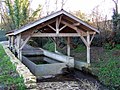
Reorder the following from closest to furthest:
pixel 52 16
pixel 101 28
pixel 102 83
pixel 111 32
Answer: pixel 102 83, pixel 52 16, pixel 111 32, pixel 101 28

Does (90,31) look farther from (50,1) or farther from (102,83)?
(50,1)

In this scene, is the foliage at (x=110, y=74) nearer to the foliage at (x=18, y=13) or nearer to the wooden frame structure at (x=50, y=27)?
the wooden frame structure at (x=50, y=27)

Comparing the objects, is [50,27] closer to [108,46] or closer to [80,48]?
[108,46]

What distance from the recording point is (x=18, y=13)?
2670 cm

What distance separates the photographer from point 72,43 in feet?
60.1

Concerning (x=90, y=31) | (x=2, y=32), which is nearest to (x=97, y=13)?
(x=90, y=31)

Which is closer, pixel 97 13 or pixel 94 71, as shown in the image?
pixel 94 71

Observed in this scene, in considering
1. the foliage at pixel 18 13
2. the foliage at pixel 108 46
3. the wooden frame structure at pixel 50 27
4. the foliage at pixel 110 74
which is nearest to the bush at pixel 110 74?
the foliage at pixel 110 74

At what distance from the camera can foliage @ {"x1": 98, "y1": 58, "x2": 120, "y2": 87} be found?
8.44 metres

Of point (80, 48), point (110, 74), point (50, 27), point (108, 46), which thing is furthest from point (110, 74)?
point (80, 48)

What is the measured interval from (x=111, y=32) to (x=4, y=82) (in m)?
10.9

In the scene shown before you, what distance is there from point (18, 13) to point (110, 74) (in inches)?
796

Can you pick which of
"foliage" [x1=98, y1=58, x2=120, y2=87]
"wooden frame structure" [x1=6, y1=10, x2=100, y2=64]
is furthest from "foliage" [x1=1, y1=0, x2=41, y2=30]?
"foliage" [x1=98, y1=58, x2=120, y2=87]

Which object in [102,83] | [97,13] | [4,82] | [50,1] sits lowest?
[102,83]
